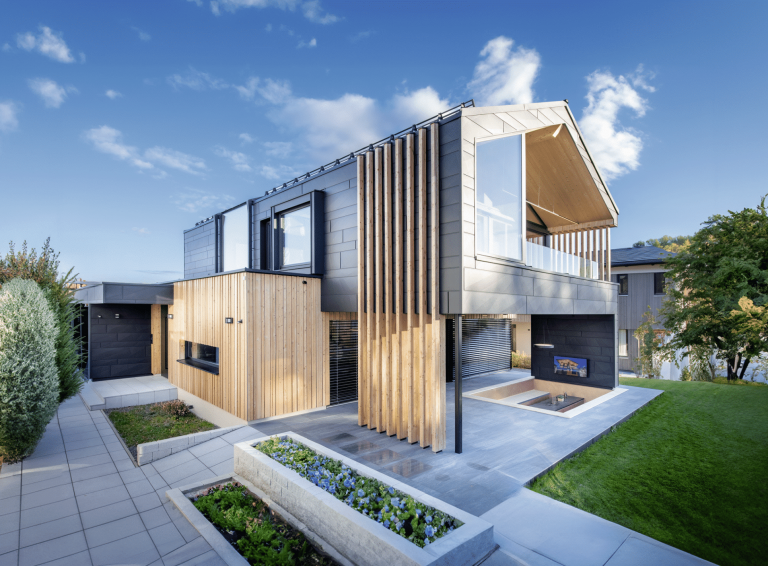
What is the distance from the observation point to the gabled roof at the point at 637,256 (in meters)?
16.5

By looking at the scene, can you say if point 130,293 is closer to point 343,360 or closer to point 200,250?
point 200,250

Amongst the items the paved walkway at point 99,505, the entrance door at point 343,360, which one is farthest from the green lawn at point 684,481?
the entrance door at point 343,360

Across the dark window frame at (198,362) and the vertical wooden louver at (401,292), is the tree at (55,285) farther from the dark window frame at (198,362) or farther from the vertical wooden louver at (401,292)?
the vertical wooden louver at (401,292)

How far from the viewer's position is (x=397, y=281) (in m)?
6.22

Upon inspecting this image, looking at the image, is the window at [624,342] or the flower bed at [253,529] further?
the window at [624,342]

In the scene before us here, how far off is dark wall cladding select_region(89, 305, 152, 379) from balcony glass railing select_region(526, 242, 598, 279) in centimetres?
1267

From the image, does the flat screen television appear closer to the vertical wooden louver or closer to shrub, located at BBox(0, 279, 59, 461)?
the vertical wooden louver

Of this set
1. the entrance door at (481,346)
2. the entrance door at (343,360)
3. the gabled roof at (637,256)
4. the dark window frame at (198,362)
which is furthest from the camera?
the gabled roof at (637,256)

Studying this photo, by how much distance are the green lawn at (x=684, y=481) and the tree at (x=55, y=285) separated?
8766 millimetres

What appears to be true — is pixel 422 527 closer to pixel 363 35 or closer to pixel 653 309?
pixel 363 35

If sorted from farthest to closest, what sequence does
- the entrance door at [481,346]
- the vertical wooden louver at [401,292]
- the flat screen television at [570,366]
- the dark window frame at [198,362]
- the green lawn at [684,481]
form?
the entrance door at [481,346]
the flat screen television at [570,366]
the dark window frame at [198,362]
the vertical wooden louver at [401,292]
the green lawn at [684,481]

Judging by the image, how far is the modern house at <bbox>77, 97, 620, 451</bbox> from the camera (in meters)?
5.77

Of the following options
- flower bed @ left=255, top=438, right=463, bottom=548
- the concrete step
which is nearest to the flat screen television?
flower bed @ left=255, top=438, right=463, bottom=548

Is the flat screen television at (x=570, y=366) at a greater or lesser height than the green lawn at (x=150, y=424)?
greater
